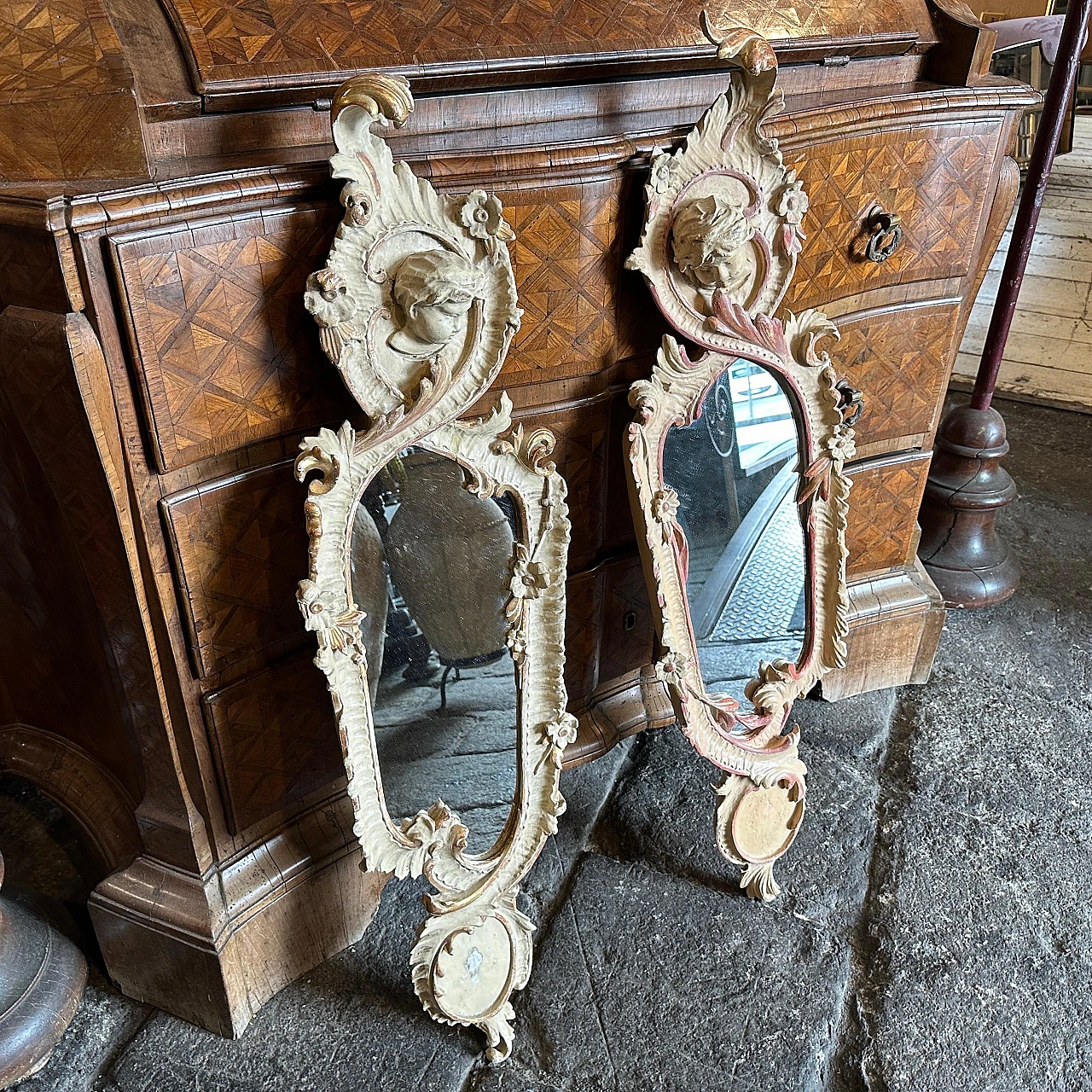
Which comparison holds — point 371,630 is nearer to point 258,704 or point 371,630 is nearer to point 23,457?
point 258,704

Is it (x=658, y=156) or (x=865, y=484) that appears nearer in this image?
(x=658, y=156)

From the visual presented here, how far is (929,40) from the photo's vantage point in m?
1.64

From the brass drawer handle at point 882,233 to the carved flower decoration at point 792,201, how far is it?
28 centimetres

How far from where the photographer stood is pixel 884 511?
6.36 ft

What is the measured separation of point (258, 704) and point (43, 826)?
0.70 metres

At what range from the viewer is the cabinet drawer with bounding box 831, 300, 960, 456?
1.73 metres

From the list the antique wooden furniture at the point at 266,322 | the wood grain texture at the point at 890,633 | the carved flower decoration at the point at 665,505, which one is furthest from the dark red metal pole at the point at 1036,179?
the carved flower decoration at the point at 665,505

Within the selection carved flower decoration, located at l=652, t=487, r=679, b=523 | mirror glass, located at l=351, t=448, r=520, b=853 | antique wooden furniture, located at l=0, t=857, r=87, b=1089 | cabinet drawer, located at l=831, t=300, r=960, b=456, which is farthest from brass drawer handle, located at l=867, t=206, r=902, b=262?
antique wooden furniture, located at l=0, t=857, r=87, b=1089

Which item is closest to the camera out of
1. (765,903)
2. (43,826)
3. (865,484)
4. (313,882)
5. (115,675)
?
(115,675)

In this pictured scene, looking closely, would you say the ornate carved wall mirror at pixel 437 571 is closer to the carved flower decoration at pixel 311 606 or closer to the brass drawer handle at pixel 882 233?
the carved flower decoration at pixel 311 606

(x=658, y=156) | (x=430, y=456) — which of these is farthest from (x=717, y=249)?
(x=430, y=456)

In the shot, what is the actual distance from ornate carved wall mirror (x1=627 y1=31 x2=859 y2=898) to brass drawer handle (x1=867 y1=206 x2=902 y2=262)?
17 cm

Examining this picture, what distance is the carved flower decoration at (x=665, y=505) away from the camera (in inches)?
54.9

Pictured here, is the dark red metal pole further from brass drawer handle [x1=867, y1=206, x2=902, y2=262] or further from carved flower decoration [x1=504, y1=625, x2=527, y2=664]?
carved flower decoration [x1=504, y1=625, x2=527, y2=664]
